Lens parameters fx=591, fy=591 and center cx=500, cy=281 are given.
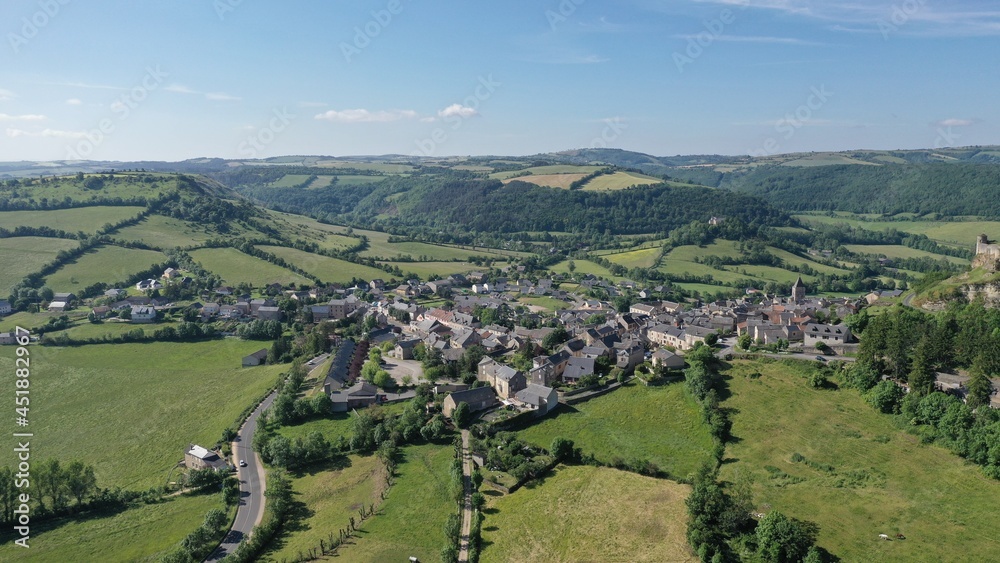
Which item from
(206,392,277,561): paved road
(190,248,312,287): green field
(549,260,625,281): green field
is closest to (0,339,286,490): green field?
(206,392,277,561): paved road

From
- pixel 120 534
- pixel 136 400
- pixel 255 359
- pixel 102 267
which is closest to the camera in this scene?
pixel 120 534

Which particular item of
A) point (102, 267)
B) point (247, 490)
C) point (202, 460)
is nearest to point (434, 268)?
point (102, 267)

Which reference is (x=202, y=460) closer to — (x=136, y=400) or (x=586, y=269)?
(x=136, y=400)

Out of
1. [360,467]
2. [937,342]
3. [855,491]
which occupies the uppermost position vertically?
[937,342]

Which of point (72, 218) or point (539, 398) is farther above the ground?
point (72, 218)

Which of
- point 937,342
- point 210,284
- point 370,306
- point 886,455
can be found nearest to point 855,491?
point 886,455

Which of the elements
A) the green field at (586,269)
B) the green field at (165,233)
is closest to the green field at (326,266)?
the green field at (165,233)

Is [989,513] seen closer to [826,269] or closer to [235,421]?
[235,421]
